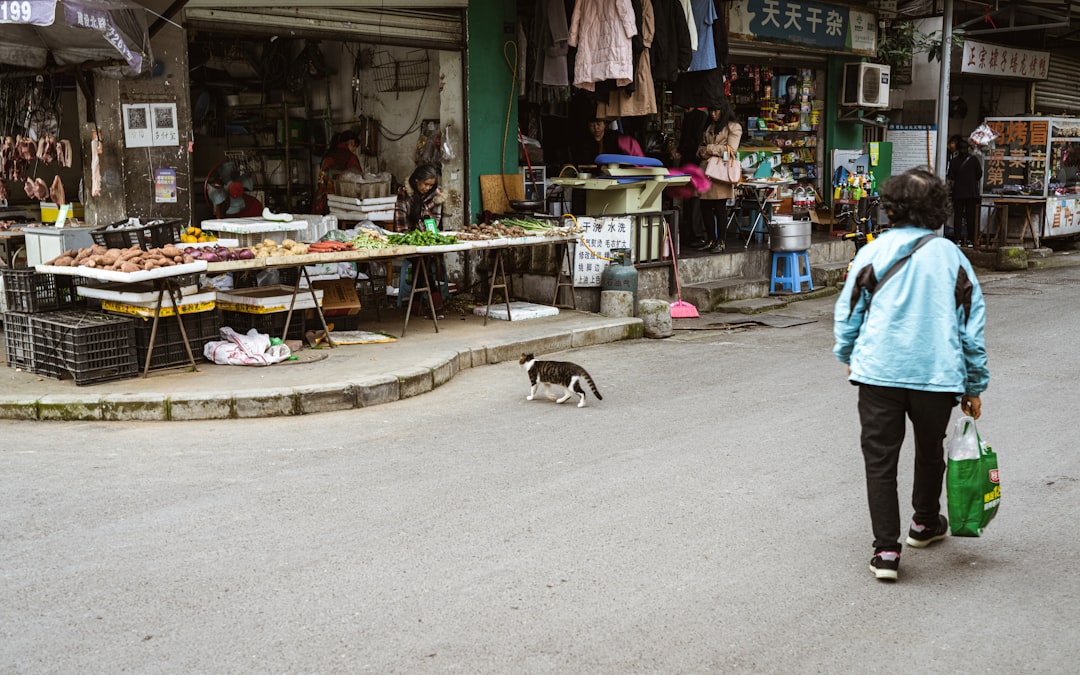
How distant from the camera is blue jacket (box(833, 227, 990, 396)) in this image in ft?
14.8

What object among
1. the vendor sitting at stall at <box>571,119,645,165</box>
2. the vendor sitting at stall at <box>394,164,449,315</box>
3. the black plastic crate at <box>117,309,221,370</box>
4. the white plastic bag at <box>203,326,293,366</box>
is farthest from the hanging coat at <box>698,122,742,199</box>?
the black plastic crate at <box>117,309,221,370</box>

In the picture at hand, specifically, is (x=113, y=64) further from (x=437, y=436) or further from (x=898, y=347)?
(x=898, y=347)

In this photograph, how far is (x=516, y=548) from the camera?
5020 mm

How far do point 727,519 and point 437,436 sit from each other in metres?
2.49

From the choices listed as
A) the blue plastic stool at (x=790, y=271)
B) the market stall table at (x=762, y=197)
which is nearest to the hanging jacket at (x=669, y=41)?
the blue plastic stool at (x=790, y=271)

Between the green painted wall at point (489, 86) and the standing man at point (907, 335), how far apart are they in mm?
8807

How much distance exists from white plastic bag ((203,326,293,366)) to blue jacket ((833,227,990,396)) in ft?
19.4

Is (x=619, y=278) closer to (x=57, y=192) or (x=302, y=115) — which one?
(x=302, y=115)

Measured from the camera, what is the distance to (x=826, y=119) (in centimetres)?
1844

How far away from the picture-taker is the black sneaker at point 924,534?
5012mm

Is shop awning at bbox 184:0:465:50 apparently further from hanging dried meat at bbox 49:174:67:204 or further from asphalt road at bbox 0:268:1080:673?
asphalt road at bbox 0:268:1080:673

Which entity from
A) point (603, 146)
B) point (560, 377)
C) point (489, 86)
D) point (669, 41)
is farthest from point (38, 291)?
point (603, 146)

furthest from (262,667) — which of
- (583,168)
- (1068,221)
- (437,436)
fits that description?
(1068,221)

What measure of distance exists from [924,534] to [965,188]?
1582cm
